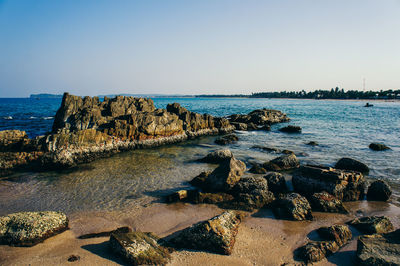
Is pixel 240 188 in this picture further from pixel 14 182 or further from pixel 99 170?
pixel 14 182

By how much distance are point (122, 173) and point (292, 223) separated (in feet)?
32.1

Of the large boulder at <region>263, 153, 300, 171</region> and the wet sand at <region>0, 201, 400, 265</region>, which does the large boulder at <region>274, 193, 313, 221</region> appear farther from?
the large boulder at <region>263, 153, 300, 171</region>

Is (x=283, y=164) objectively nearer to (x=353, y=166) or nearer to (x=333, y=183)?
(x=353, y=166)

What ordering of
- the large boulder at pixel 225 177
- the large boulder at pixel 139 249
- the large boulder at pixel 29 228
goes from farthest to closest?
the large boulder at pixel 225 177, the large boulder at pixel 29 228, the large boulder at pixel 139 249

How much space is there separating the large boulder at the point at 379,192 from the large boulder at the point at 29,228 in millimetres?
12570

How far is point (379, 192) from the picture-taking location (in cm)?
993

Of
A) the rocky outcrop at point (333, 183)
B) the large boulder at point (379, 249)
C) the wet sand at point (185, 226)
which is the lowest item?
the wet sand at point (185, 226)

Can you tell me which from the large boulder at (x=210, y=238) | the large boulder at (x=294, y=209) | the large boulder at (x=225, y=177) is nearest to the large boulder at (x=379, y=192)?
the large boulder at (x=294, y=209)

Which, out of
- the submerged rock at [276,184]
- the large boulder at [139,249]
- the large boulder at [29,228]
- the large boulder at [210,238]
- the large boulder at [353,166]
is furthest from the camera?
the large boulder at [353,166]

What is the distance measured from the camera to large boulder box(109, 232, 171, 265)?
563 centimetres

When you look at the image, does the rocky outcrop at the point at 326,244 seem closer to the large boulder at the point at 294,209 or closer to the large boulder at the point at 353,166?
the large boulder at the point at 294,209

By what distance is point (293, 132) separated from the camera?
31.6m

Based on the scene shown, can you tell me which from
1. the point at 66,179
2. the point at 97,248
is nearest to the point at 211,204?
the point at 97,248

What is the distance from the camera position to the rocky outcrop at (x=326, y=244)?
6.01 m
